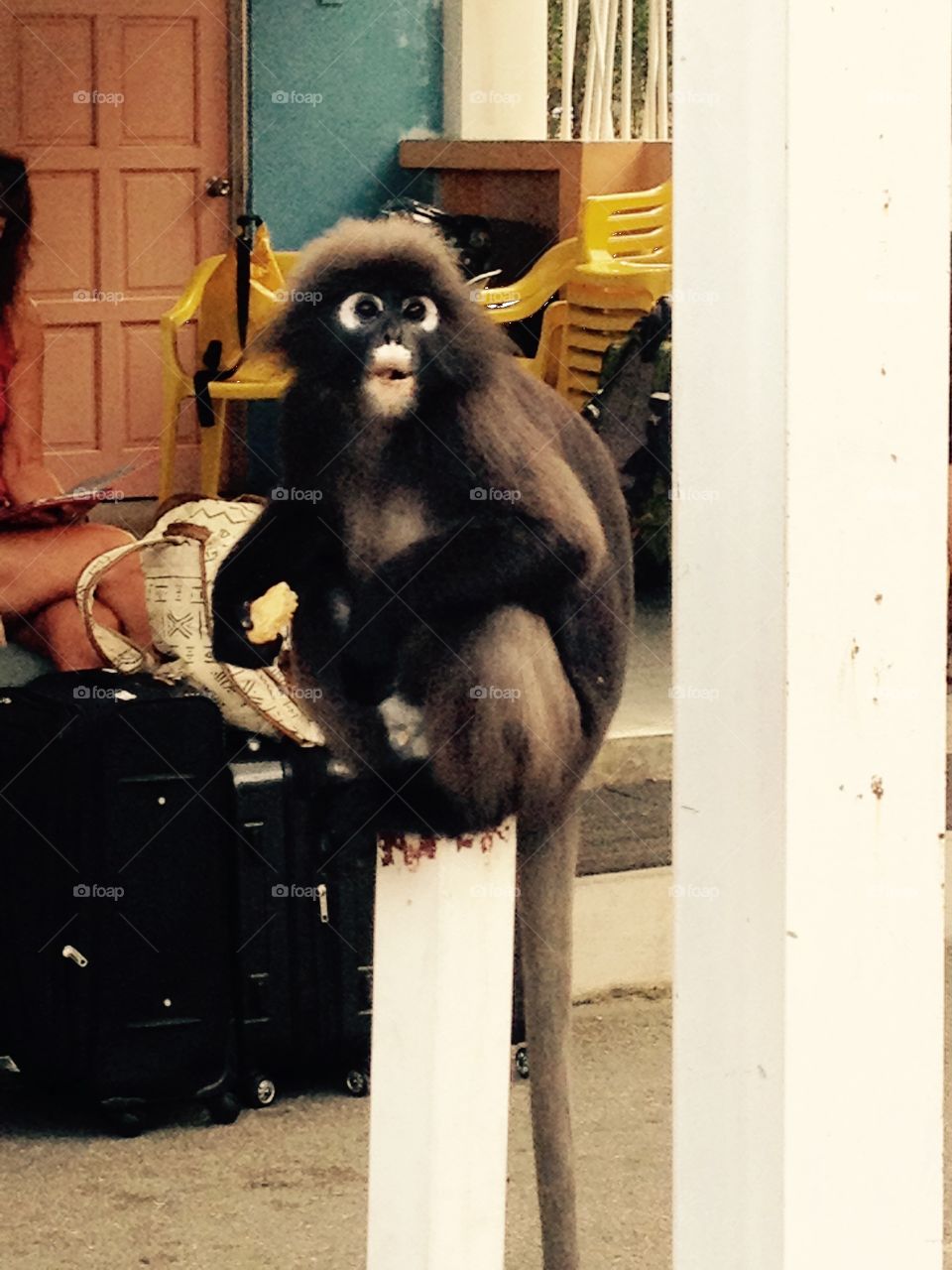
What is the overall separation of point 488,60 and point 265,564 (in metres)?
3.24

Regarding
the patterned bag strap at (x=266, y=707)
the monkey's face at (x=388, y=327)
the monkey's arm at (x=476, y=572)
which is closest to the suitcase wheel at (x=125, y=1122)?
the patterned bag strap at (x=266, y=707)

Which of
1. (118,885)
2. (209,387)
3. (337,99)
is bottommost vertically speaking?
(118,885)

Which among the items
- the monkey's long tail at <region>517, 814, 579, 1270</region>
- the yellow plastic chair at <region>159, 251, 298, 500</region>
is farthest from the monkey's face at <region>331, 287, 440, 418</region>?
the monkey's long tail at <region>517, 814, 579, 1270</region>

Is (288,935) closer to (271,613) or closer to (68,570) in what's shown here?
(68,570)

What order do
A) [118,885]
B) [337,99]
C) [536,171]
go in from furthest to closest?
[337,99]
[536,171]
[118,885]

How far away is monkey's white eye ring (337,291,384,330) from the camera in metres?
2.07

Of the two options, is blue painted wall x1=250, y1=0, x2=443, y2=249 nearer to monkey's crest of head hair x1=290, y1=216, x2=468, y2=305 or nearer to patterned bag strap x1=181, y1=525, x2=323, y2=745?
patterned bag strap x1=181, y1=525, x2=323, y2=745

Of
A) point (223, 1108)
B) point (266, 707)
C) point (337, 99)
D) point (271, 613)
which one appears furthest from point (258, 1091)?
point (337, 99)

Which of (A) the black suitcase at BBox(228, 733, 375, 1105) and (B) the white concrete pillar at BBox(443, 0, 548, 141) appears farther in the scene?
(B) the white concrete pillar at BBox(443, 0, 548, 141)

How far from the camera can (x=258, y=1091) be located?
11.9 feet

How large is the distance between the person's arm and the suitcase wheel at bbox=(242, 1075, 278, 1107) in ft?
3.35

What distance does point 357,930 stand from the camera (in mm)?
3609

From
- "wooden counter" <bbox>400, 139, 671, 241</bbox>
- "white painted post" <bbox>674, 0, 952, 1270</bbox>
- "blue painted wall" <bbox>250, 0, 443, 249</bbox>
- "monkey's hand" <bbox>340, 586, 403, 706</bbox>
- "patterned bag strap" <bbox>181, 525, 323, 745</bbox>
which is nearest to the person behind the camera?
"white painted post" <bbox>674, 0, 952, 1270</bbox>

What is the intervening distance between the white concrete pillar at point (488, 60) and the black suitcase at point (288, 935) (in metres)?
2.17
